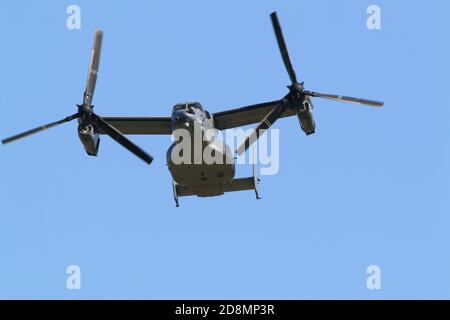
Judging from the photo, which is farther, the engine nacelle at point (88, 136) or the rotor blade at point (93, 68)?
the rotor blade at point (93, 68)

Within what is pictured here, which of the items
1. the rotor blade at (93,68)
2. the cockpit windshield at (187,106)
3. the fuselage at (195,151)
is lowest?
the fuselage at (195,151)

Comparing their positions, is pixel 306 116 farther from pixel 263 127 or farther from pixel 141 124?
pixel 141 124

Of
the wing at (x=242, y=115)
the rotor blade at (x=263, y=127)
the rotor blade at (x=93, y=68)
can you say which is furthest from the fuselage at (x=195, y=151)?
the rotor blade at (x=93, y=68)

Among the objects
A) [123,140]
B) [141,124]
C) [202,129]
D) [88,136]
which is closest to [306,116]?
[202,129]

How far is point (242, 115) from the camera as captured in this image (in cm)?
3147

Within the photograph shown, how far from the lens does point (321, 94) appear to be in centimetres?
2856

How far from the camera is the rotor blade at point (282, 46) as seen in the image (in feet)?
93.9

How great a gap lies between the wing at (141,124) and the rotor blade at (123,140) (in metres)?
2.95

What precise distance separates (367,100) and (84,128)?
1046cm

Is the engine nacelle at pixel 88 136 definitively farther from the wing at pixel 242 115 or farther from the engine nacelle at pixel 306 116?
the engine nacelle at pixel 306 116

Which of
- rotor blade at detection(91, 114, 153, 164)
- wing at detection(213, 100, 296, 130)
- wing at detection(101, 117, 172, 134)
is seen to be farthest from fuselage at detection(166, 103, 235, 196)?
wing at detection(101, 117, 172, 134)

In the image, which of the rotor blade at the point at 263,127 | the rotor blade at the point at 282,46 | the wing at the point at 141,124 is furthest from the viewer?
the wing at the point at 141,124

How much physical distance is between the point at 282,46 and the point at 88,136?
789 cm
